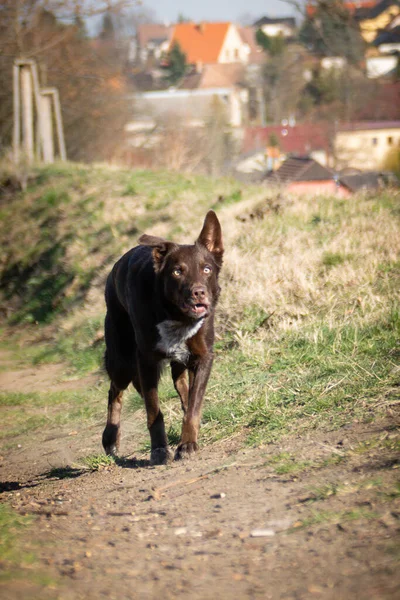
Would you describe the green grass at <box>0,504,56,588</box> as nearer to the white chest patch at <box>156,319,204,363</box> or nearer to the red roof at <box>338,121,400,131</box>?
the white chest patch at <box>156,319,204,363</box>

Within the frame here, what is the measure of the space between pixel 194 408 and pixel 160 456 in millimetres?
408

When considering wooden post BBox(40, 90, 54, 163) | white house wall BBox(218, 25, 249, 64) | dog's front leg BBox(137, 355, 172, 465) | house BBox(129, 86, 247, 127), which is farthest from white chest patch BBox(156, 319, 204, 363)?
white house wall BBox(218, 25, 249, 64)

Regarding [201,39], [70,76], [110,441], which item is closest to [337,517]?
[110,441]

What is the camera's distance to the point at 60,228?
50.9 feet

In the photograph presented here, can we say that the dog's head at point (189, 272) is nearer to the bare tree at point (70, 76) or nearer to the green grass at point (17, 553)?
the green grass at point (17, 553)

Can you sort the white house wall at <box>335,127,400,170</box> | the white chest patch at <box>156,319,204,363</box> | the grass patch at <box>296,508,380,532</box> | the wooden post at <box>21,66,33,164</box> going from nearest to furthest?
1. the grass patch at <box>296,508,380,532</box>
2. the white chest patch at <box>156,319,204,363</box>
3. the wooden post at <box>21,66,33,164</box>
4. the white house wall at <box>335,127,400,170</box>

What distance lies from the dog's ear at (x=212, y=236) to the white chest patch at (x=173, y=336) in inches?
27.2

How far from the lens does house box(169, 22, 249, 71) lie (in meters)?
83.0

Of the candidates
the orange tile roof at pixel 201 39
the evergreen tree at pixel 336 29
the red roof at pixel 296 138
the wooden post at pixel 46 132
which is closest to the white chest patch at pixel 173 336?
the evergreen tree at pixel 336 29

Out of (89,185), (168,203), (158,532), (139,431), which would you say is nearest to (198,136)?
(89,185)

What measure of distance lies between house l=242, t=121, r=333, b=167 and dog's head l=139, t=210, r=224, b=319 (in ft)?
129

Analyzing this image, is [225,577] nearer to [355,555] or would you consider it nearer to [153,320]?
[355,555]

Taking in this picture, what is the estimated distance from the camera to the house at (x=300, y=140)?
1806 inches

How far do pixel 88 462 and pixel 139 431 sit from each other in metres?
1.21
